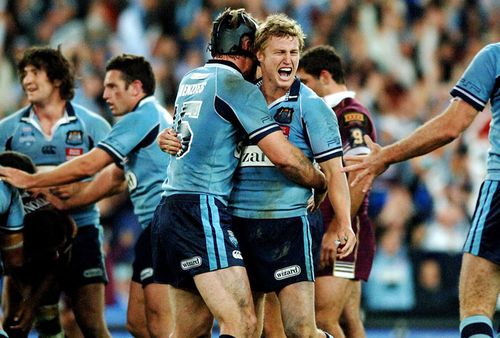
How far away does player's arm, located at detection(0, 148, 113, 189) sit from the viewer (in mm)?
7602

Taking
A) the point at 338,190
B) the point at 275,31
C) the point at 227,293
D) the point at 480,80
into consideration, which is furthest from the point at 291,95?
the point at 227,293

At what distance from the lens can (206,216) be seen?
6316 millimetres

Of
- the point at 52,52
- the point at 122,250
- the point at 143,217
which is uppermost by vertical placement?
the point at 52,52

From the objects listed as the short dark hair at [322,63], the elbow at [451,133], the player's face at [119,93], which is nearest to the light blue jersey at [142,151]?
the player's face at [119,93]

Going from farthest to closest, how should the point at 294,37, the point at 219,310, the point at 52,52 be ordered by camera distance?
the point at 52,52
the point at 294,37
the point at 219,310

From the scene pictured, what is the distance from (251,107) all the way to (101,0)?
875cm

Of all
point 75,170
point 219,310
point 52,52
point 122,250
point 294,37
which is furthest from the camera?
point 122,250

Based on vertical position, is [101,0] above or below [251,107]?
above

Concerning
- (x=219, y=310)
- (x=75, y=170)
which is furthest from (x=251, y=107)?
(x=75, y=170)

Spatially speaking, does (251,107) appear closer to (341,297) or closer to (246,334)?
(246,334)

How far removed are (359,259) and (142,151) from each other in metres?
1.84

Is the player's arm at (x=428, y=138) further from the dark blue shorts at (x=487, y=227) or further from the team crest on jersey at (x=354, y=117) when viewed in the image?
the team crest on jersey at (x=354, y=117)

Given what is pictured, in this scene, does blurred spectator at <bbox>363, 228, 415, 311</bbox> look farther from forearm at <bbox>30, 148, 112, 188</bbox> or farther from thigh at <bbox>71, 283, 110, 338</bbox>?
forearm at <bbox>30, 148, 112, 188</bbox>

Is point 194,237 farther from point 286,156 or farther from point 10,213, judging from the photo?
point 10,213
